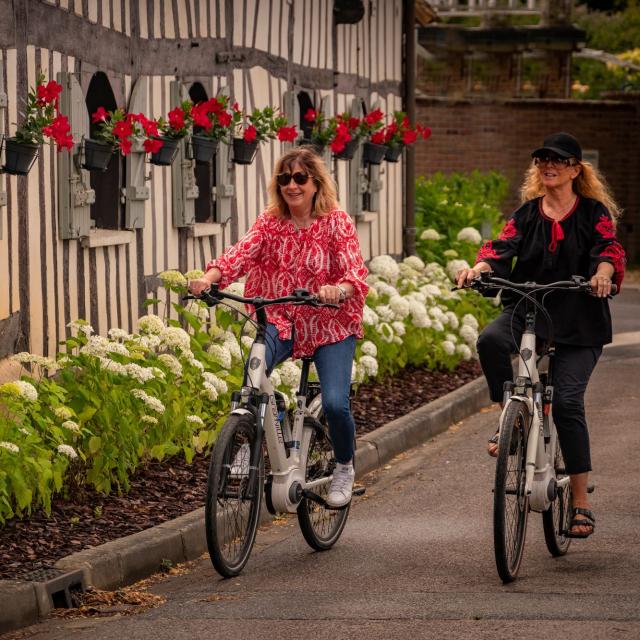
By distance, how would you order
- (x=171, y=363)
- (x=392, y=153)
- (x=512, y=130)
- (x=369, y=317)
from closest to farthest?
(x=171, y=363) → (x=369, y=317) → (x=392, y=153) → (x=512, y=130)

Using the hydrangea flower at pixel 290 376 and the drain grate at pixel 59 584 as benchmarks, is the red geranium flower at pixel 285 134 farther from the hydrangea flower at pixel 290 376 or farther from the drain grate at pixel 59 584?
the drain grate at pixel 59 584

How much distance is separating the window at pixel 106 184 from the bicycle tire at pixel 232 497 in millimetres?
3810

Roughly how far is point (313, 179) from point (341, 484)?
1362 millimetres

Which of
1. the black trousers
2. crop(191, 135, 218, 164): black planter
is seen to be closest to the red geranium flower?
crop(191, 135, 218, 164): black planter

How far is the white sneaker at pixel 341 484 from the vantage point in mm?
6906

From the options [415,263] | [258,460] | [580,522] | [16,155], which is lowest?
[580,522]

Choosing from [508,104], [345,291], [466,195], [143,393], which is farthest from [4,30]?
[508,104]

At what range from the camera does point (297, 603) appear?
5.92m

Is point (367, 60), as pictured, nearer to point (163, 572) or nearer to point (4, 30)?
A: point (4, 30)

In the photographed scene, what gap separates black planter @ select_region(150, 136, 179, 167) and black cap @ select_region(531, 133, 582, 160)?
3542mm

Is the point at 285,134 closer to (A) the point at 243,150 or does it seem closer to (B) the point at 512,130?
(A) the point at 243,150

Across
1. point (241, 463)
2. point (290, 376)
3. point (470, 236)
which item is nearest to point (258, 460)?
point (241, 463)

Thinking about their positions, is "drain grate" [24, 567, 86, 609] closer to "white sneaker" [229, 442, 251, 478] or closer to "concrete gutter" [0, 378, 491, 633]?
"concrete gutter" [0, 378, 491, 633]

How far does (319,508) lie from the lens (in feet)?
23.1
